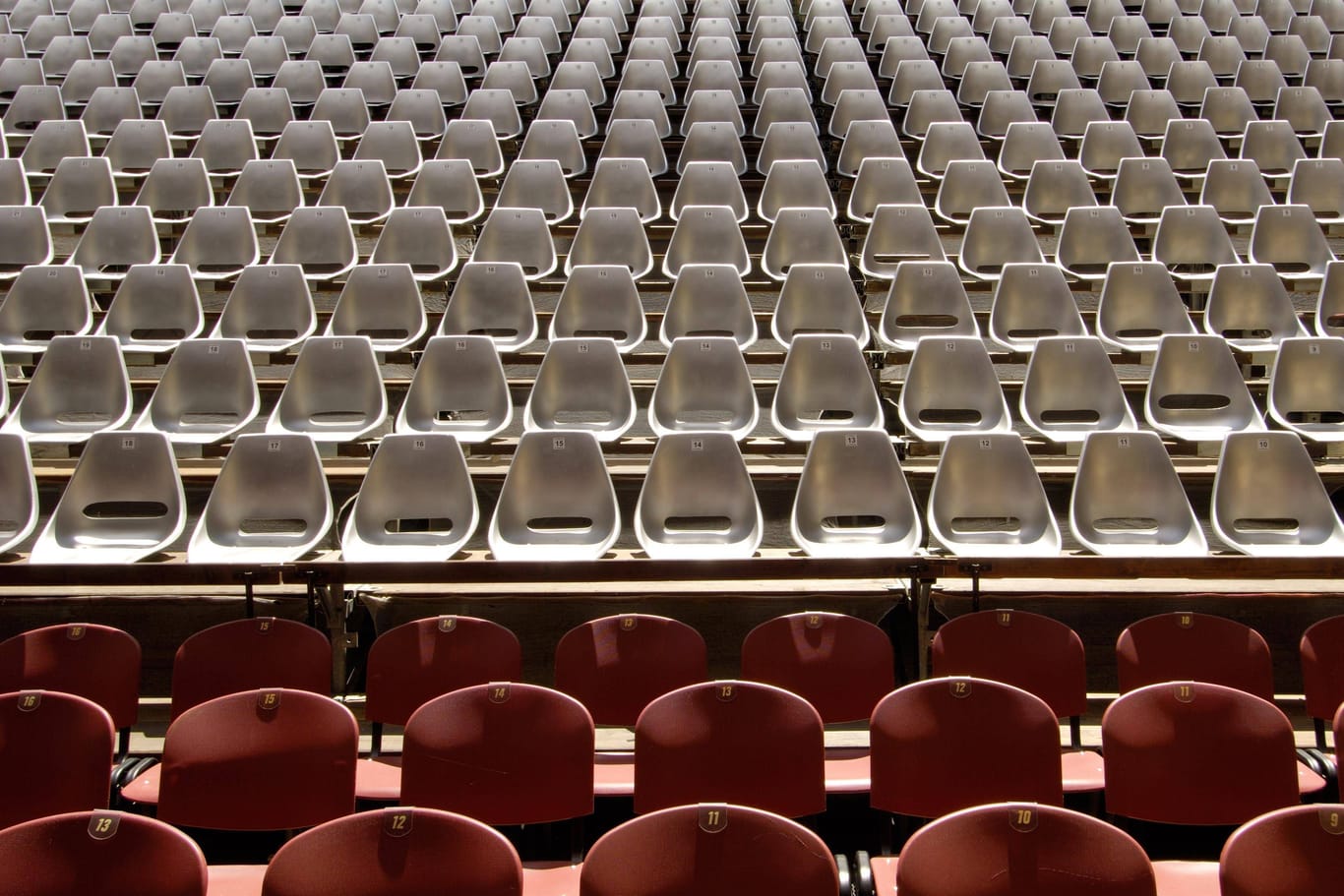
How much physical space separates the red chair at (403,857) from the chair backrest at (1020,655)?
118 centimetres

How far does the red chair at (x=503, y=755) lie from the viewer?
7.36ft

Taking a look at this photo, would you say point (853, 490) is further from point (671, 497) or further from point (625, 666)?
point (625, 666)

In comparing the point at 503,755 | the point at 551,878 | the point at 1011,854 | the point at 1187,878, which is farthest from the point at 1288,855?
the point at 503,755

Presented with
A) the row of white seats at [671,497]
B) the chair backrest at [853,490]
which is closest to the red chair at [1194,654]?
the row of white seats at [671,497]

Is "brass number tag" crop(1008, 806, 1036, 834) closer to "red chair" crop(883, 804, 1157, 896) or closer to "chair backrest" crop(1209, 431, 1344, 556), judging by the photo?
"red chair" crop(883, 804, 1157, 896)

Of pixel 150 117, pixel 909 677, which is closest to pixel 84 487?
pixel 909 677

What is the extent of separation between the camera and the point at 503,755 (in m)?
2.26

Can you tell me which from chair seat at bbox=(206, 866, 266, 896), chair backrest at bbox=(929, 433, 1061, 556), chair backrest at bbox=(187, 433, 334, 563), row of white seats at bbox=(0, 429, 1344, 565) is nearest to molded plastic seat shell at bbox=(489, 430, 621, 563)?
row of white seats at bbox=(0, 429, 1344, 565)

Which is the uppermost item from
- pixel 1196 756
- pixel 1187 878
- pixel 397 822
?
pixel 397 822

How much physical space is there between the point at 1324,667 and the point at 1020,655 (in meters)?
0.63

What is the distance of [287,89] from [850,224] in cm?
299

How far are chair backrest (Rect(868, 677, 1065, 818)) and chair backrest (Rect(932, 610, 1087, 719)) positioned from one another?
393 mm

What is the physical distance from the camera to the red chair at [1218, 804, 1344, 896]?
6.00 feet

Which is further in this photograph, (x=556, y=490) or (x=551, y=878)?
(x=556, y=490)
